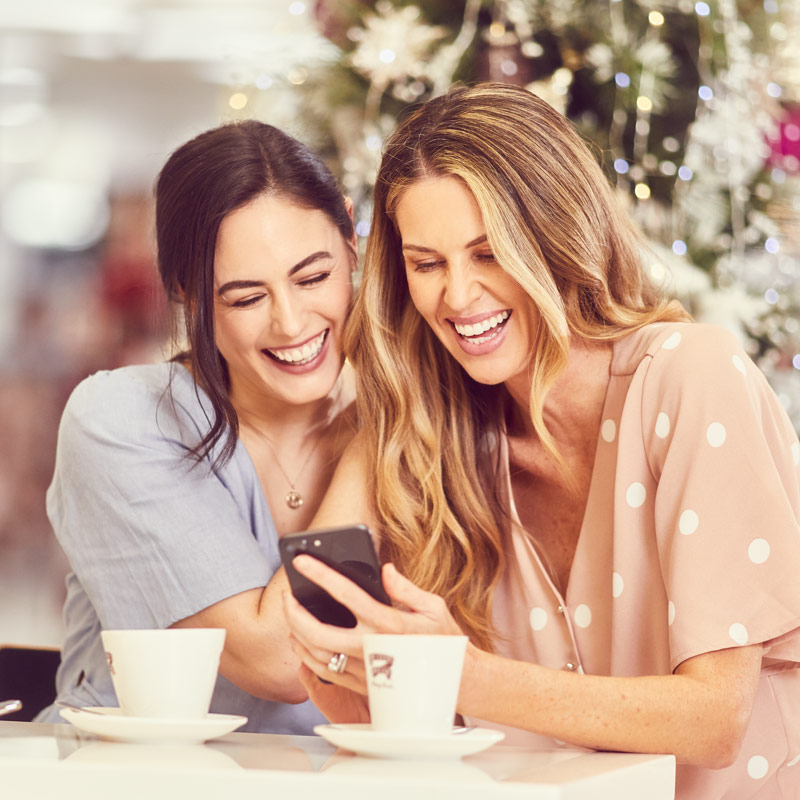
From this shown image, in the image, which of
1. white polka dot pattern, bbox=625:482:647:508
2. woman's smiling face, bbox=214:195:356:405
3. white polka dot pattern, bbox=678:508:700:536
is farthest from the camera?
woman's smiling face, bbox=214:195:356:405

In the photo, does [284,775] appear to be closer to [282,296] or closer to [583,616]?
[583,616]

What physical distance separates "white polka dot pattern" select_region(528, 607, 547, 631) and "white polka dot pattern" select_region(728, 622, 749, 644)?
1.04 ft

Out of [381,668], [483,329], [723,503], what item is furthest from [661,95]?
[381,668]

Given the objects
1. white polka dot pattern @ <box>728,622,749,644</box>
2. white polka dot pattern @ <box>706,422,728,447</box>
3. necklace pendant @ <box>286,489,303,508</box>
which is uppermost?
white polka dot pattern @ <box>706,422,728,447</box>

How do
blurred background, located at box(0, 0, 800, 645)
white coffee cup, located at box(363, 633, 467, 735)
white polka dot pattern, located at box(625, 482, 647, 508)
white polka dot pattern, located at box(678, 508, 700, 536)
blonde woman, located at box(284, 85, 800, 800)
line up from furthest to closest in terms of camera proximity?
blurred background, located at box(0, 0, 800, 645) → white polka dot pattern, located at box(625, 482, 647, 508) → white polka dot pattern, located at box(678, 508, 700, 536) → blonde woman, located at box(284, 85, 800, 800) → white coffee cup, located at box(363, 633, 467, 735)

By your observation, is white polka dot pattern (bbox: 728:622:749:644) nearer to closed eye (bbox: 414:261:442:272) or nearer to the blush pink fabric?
the blush pink fabric

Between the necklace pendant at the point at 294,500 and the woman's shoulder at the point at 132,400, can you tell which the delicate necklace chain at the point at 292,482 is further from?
the woman's shoulder at the point at 132,400

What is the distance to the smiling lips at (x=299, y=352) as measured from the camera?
4.73 feet

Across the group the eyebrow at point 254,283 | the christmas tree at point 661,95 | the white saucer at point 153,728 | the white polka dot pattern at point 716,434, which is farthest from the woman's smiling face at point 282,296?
the christmas tree at point 661,95

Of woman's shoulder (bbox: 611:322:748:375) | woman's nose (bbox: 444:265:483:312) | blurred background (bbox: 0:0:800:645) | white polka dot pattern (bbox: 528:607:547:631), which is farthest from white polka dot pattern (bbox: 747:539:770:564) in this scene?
blurred background (bbox: 0:0:800:645)

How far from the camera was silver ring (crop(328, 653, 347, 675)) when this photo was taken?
90 centimetres

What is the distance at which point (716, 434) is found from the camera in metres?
1.07

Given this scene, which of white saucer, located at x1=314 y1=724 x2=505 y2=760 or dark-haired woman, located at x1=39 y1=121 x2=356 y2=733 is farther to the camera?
dark-haired woman, located at x1=39 y1=121 x2=356 y2=733

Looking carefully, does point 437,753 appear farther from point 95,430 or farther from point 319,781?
point 95,430
